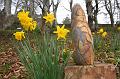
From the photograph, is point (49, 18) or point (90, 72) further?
point (49, 18)

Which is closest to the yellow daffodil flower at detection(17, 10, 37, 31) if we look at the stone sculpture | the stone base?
the stone sculpture

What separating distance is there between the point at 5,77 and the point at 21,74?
0.31 m

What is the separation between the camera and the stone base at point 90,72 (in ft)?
14.1

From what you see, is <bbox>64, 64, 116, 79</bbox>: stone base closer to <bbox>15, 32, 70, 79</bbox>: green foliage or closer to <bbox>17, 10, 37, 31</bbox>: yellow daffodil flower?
<bbox>15, 32, 70, 79</bbox>: green foliage

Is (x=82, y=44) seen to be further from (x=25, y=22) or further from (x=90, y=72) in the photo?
(x=25, y=22)

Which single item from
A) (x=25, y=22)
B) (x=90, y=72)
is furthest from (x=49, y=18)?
(x=90, y=72)

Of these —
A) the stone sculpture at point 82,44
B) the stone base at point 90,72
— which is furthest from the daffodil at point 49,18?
the stone base at point 90,72

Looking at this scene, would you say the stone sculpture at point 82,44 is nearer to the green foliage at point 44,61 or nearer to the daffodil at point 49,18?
the green foliage at point 44,61

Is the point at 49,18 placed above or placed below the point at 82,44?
above

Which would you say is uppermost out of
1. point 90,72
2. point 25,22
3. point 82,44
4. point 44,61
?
point 25,22

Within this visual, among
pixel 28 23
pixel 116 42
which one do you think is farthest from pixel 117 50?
pixel 28 23

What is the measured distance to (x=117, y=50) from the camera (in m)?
7.21

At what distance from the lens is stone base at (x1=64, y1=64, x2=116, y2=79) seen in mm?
4305

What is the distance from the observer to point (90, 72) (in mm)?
4301
